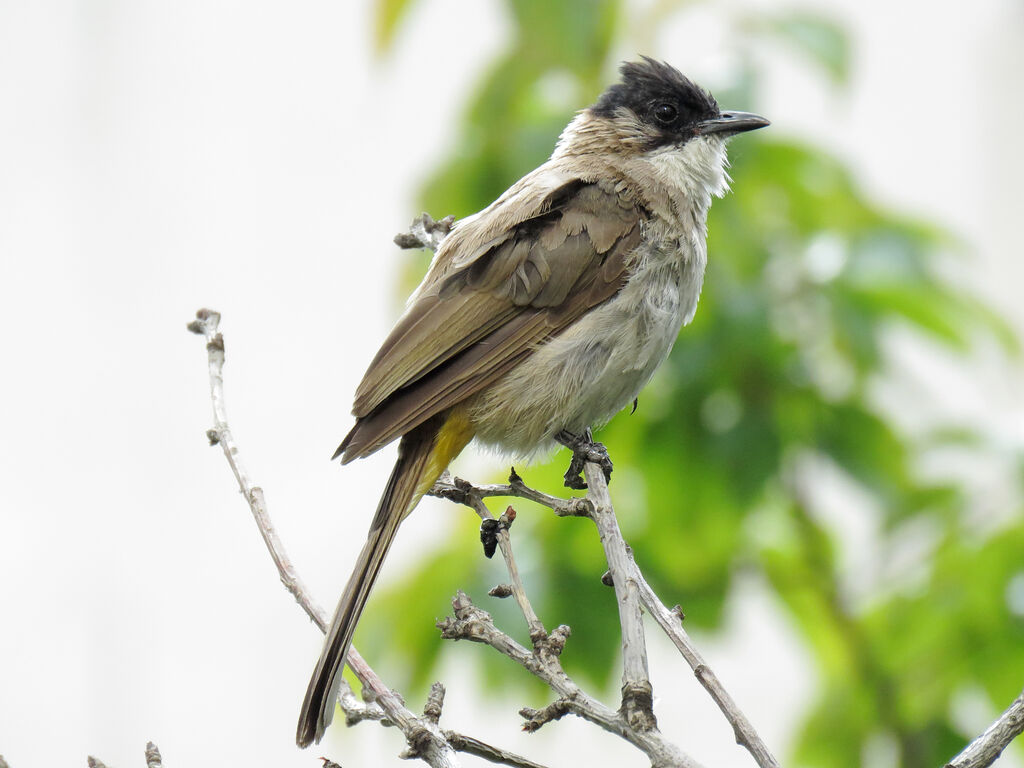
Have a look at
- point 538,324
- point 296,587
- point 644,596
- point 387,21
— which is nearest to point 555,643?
point 644,596

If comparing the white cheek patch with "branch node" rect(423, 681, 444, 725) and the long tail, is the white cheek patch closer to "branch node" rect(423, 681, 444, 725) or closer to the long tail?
the long tail

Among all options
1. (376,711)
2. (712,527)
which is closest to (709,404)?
(712,527)

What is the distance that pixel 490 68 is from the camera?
2.88m

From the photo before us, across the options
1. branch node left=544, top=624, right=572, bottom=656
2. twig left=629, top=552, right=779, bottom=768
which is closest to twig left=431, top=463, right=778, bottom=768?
twig left=629, top=552, right=779, bottom=768

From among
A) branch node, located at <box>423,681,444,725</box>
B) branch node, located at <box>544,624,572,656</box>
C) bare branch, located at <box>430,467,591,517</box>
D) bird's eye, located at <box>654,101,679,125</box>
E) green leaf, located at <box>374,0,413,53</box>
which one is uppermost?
green leaf, located at <box>374,0,413,53</box>

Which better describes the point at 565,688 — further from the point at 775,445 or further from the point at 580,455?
the point at 775,445

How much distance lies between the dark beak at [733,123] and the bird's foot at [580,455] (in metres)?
0.91

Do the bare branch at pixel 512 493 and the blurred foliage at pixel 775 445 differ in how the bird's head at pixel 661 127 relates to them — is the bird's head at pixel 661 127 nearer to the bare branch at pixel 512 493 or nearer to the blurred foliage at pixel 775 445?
the blurred foliage at pixel 775 445

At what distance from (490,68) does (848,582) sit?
156cm

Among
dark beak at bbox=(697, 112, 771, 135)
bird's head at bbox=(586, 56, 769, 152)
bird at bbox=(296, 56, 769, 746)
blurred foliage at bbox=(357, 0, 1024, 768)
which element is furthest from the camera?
bird's head at bbox=(586, 56, 769, 152)

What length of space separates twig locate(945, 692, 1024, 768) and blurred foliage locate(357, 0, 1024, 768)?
113 cm

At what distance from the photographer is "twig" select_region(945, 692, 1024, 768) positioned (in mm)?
1438

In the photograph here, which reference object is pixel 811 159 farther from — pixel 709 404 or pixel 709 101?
pixel 709 404

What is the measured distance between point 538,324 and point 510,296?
91 millimetres
